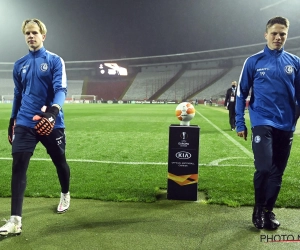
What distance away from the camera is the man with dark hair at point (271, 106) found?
299 centimetres

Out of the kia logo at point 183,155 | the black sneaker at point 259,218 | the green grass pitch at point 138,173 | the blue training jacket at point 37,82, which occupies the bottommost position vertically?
the green grass pitch at point 138,173

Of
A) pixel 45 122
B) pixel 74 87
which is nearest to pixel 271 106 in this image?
pixel 45 122

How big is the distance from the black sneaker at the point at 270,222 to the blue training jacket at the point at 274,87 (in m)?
0.86

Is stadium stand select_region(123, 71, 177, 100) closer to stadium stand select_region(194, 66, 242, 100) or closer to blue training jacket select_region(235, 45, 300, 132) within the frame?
stadium stand select_region(194, 66, 242, 100)

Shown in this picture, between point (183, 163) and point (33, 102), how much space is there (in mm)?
1897

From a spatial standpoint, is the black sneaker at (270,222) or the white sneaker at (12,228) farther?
the black sneaker at (270,222)

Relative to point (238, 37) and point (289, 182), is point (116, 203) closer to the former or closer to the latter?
point (289, 182)

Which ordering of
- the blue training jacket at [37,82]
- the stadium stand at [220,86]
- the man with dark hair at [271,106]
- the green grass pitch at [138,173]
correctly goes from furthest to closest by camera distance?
the stadium stand at [220,86] < the green grass pitch at [138,173] < the blue training jacket at [37,82] < the man with dark hair at [271,106]

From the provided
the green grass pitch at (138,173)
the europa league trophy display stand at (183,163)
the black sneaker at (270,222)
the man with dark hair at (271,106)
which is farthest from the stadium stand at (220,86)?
the black sneaker at (270,222)

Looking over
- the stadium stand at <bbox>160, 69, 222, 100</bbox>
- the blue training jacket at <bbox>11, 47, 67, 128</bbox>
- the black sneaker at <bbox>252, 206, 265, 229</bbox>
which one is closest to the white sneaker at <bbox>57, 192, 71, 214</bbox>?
the blue training jacket at <bbox>11, 47, 67, 128</bbox>

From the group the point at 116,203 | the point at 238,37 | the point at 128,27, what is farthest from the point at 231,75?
the point at 116,203

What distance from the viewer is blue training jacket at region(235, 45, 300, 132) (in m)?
3.00

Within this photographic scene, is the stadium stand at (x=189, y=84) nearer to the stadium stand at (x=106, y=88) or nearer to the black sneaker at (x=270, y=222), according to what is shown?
the stadium stand at (x=106, y=88)

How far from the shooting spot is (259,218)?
3.04 metres
